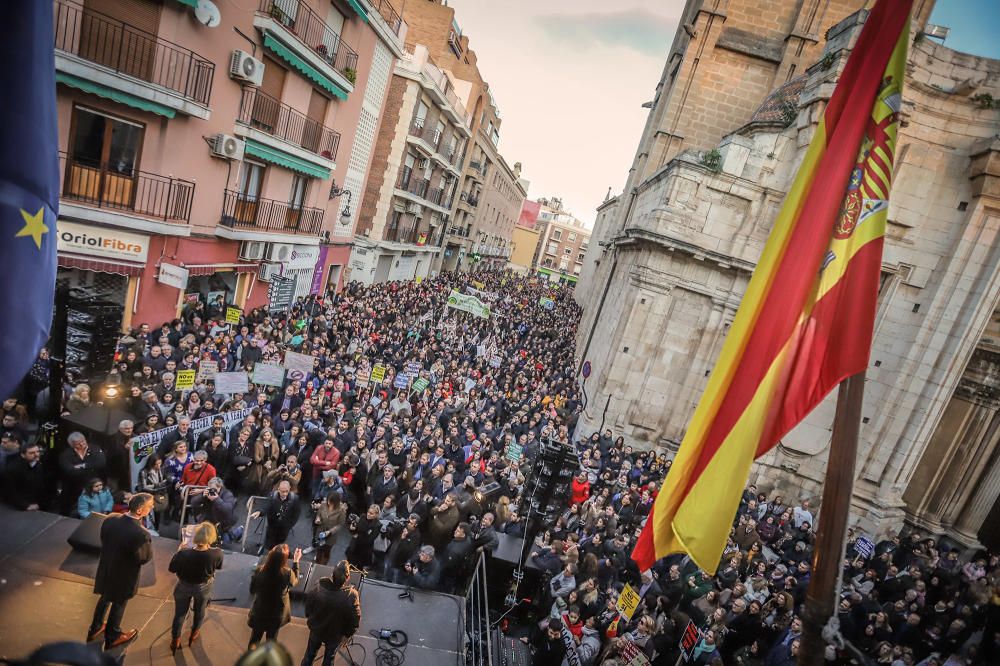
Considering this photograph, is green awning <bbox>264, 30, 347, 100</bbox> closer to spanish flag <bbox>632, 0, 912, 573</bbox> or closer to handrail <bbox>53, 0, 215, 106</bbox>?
handrail <bbox>53, 0, 215, 106</bbox>

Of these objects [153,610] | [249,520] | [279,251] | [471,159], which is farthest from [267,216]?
[471,159]

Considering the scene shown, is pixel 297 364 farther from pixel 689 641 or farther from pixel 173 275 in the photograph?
pixel 689 641

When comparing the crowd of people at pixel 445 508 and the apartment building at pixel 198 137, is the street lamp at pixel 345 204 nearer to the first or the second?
the apartment building at pixel 198 137

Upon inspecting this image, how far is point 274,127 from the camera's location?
15.6m

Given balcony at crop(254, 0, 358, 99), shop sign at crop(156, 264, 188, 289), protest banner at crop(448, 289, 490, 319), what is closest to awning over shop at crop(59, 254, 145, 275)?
shop sign at crop(156, 264, 188, 289)

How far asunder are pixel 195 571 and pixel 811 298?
558 centimetres

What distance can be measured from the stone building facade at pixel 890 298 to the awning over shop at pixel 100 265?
13353 millimetres

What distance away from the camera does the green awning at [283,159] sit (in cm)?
1485

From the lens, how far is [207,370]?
9.91m

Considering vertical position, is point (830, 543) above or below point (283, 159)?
below

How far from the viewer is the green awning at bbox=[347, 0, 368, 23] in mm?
16938

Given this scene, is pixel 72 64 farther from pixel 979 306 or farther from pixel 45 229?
pixel 979 306

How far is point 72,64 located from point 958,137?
21.2m

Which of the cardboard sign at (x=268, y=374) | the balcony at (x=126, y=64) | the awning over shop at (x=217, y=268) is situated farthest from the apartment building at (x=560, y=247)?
the cardboard sign at (x=268, y=374)
